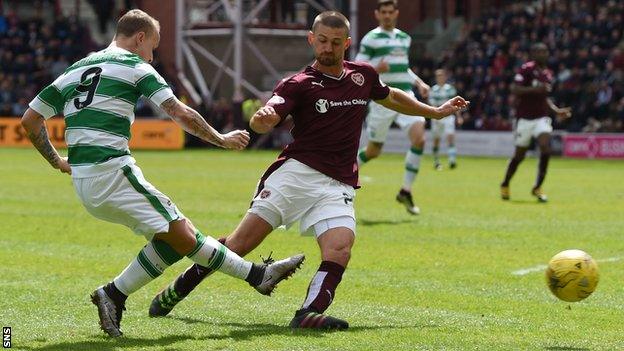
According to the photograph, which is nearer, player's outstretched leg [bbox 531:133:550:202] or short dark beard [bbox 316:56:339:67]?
short dark beard [bbox 316:56:339:67]

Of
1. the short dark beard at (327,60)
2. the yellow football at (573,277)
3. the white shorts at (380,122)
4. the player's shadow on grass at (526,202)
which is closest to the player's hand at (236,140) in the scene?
the short dark beard at (327,60)

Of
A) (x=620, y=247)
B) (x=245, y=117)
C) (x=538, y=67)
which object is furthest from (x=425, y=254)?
(x=245, y=117)

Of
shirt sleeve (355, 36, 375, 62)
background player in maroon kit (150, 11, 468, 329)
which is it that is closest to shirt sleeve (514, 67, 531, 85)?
shirt sleeve (355, 36, 375, 62)

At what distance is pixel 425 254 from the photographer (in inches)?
457

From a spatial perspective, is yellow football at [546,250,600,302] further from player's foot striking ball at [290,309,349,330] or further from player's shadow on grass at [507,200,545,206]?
player's shadow on grass at [507,200,545,206]

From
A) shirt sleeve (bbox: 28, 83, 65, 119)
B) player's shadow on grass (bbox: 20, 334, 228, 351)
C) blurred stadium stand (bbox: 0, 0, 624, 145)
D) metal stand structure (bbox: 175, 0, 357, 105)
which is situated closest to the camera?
player's shadow on grass (bbox: 20, 334, 228, 351)

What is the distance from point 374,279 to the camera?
9.87m

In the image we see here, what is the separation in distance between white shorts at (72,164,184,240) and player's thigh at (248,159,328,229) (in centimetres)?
97

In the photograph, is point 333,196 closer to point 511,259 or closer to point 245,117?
point 511,259

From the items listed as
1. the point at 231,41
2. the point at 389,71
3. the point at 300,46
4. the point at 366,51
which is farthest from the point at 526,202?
the point at 300,46

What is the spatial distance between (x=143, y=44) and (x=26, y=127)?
3.07ft

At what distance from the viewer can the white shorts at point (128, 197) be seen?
7.11 metres

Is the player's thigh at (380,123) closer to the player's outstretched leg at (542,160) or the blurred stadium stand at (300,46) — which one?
the player's outstretched leg at (542,160)

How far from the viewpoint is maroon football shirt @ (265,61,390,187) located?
7.96m
